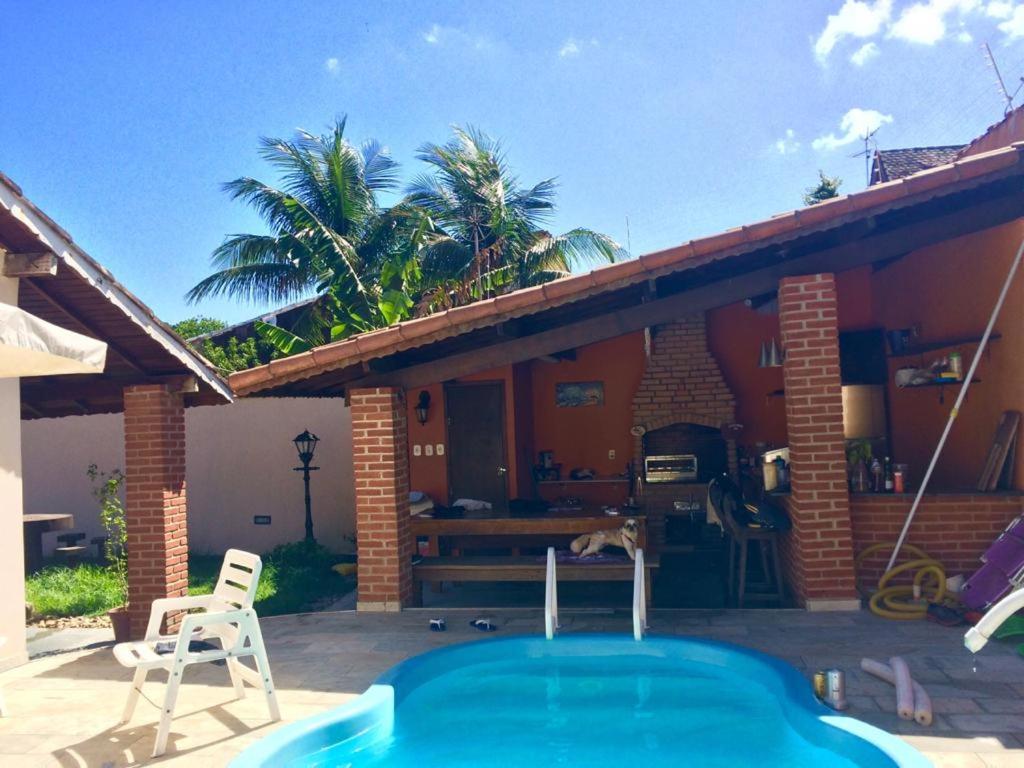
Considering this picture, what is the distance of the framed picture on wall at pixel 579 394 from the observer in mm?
11867

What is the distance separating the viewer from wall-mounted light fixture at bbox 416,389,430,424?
11.0 m

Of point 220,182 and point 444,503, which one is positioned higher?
point 220,182

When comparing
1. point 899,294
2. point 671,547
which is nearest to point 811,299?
point 671,547

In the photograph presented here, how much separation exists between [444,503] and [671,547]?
3.75 meters

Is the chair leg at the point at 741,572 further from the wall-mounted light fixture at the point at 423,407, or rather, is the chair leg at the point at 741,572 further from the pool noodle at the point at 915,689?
Answer: the wall-mounted light fixture at the point at 423,407

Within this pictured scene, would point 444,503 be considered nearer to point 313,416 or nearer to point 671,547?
point 313,416

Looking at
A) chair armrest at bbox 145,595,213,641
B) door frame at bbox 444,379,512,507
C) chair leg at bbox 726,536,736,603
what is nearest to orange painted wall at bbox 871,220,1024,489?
chair leg at bbox 726,536,736,603

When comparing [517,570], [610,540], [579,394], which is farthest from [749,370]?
[517,570]

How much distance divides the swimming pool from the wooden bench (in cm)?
96

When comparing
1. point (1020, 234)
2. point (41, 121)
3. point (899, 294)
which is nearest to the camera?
point (1020, 234)

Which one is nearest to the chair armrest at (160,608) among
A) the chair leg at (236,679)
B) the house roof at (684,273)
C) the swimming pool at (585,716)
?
the chair leg at (236,679)

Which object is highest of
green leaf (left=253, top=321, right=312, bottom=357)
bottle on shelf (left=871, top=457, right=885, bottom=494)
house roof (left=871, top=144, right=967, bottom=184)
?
house roof (left=871, top=144, right=967, bottom=184)

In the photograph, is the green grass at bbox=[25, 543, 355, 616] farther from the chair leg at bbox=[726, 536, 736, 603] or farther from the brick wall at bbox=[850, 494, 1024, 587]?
the brick wall at bbox=[850, 494, 1024, 587]

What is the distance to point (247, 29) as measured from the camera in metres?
10.6
